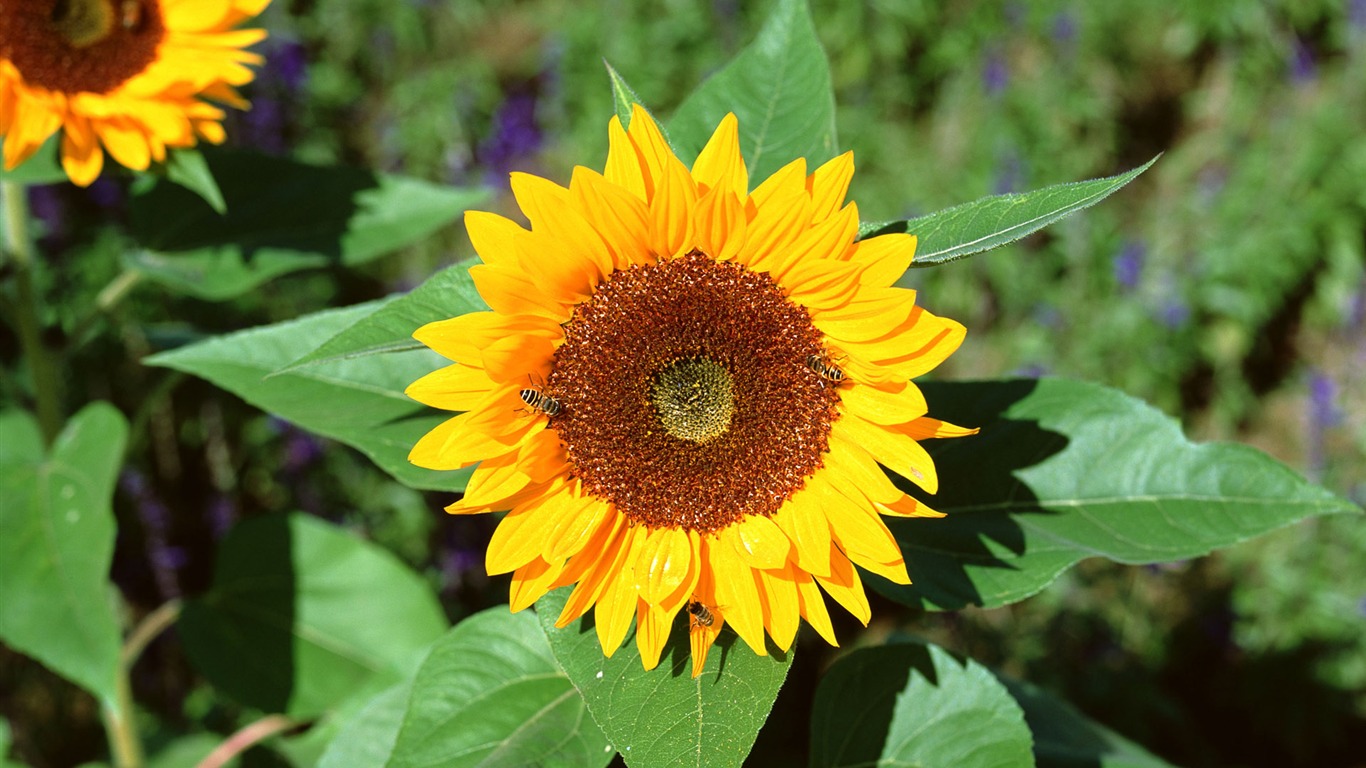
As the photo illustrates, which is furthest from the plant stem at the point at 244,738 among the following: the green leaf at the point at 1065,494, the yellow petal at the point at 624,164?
the yellow petal at the point at 624,164

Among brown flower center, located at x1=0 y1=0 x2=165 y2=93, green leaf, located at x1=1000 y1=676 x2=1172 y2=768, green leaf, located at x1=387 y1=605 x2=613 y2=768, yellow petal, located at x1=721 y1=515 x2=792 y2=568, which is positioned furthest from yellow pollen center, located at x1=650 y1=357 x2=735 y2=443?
brown flower center, located at x1=0 y1=0 x2=165 y2=93

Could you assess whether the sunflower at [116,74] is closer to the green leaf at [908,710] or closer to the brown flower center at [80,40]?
the brown flower center at [80,40]

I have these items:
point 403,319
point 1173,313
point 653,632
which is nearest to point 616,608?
point 653,632

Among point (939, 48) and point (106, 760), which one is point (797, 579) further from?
point (939, 48)

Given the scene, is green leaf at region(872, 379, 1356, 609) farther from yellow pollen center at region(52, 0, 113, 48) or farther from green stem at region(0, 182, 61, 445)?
green stem at region(0, 182, 61, 445)

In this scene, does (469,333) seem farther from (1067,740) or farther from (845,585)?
(1067,740)

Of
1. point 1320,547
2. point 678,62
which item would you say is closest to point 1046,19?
point 678,62
